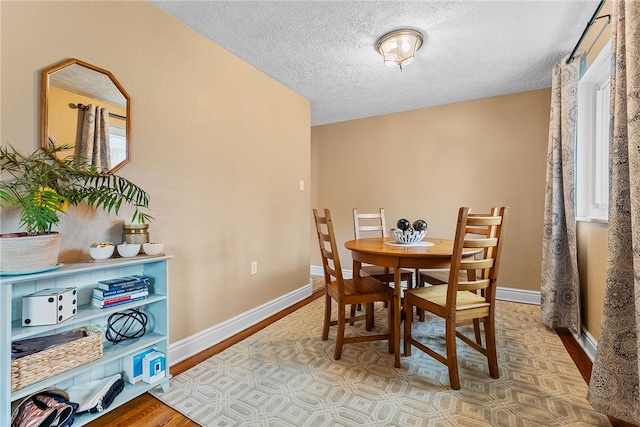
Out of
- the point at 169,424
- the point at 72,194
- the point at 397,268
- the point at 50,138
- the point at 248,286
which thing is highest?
the point at 50,138

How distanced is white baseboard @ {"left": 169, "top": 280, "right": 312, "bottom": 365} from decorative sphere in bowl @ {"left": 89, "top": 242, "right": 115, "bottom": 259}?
0.79m

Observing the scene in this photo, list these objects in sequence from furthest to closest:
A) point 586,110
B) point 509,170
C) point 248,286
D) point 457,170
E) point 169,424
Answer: point 457,170 < point 509,170 < point 248,286 < point 586,110 < point 169,424

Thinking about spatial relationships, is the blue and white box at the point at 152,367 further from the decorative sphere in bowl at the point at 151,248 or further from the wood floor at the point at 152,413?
the decorative sphere in bowl at the point at 151,248

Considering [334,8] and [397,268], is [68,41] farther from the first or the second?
[397,268]

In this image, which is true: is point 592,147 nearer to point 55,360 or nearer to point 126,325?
point 126,325

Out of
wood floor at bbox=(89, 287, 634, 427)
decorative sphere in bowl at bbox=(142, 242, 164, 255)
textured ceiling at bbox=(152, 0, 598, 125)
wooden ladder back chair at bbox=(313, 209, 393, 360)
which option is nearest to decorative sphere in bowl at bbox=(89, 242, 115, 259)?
decorative sphere in bowl at bbox=(142, 242, 164, 255)

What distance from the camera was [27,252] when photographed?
110 cm

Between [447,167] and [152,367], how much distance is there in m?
3.40

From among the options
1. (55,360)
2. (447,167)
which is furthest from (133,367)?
(447,167)

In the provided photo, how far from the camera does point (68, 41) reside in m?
1.40

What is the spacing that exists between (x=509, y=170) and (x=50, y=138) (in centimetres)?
381

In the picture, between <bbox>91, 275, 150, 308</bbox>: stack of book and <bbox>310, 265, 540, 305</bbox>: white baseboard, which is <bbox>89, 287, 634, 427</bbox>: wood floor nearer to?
<bbox>91, 275, 150, 308</bbox>: stack of book

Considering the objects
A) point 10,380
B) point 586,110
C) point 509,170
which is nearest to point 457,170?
point 509,170

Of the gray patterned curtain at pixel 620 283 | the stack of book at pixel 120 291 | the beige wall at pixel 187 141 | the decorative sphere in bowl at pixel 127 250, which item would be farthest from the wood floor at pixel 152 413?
the decorative sphere in bowl at pixel 127 250
